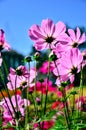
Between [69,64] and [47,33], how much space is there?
0.65 ft

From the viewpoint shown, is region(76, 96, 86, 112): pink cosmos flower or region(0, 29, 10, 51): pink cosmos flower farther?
region(76, 96, 86, 112): pink cosmos flower

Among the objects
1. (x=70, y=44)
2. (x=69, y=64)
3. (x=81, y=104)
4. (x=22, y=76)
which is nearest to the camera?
(x=69, y=64)

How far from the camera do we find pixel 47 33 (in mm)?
1811

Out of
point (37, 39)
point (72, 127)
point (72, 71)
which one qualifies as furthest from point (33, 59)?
point (72, 127)

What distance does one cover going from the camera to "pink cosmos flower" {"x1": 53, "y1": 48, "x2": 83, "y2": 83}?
5.33ft

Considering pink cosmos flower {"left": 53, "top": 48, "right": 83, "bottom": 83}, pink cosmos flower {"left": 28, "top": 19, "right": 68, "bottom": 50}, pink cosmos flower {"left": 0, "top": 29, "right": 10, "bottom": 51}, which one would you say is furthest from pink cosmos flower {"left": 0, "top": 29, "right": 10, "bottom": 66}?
pink cosmos flower {"left": 53, "top": 48, "right": 83, "bottom": 83}

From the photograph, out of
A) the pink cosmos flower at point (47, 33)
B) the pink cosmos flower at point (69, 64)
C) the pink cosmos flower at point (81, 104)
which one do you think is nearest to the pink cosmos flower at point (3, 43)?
the pink cosmos flower at point (47, 33)

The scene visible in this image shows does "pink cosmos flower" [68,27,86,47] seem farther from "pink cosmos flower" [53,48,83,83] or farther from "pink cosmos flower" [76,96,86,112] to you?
"pink cosmos flower" [76,96,86,112]

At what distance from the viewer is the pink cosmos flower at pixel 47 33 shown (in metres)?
1.77

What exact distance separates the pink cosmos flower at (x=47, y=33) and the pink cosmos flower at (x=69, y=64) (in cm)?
10

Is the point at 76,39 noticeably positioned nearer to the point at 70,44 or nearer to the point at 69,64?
the point at 70,44

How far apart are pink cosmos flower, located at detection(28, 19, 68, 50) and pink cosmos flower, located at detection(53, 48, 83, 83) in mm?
103

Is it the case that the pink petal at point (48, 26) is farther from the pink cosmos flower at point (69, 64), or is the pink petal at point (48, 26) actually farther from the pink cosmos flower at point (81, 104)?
the pink cosmos flower at point (81, 104)

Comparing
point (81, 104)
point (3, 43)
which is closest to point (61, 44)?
point (3, 43)
